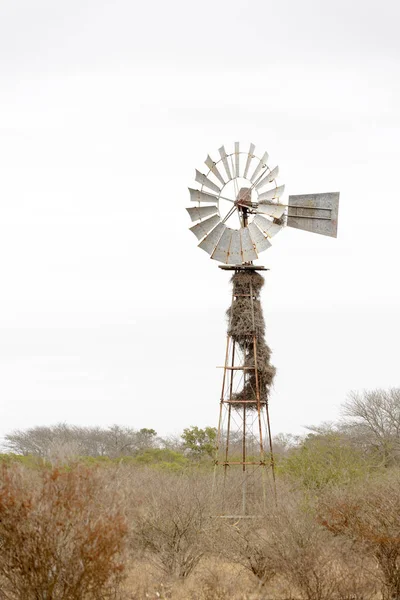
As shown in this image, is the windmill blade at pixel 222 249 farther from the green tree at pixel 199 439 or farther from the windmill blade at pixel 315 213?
the green tree at pixel 199 439

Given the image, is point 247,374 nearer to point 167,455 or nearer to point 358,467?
point 358,467

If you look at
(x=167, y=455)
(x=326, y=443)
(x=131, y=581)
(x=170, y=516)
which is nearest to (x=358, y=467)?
(x=326, y=443)

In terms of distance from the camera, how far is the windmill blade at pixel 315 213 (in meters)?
25.5

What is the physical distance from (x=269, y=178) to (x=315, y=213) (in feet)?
6.70

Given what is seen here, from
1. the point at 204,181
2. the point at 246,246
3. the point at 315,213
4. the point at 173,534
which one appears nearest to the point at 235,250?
the point at 246,246

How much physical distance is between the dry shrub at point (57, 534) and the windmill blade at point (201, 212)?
47.3 ft

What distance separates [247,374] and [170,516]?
6.46 m

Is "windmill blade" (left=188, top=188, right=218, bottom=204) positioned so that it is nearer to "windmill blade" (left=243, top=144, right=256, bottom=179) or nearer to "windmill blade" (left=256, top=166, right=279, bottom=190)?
"windmill blade" (left=243, top=144, right=256, bottom=179)

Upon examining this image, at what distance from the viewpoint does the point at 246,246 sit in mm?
26734

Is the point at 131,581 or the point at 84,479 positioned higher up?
the point at 84,479

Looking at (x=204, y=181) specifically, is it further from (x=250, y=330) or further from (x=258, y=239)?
(x=250, y=330)

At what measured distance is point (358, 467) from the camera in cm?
→ 3372

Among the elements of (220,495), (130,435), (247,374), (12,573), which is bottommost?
(12,573)

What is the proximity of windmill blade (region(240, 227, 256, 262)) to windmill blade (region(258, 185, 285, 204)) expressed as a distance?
3.36 feet
